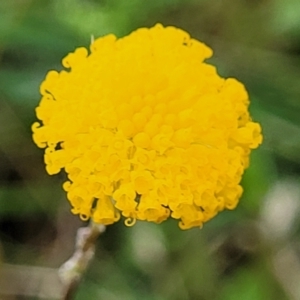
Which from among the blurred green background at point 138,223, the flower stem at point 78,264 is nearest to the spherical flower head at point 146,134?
the flower stem at point 78,264

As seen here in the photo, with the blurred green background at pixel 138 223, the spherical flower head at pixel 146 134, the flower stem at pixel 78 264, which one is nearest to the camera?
the spherical flower head at pixel 146 134

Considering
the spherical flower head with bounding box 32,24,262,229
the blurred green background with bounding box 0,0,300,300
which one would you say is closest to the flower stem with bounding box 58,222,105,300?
the spherical flower head with bounding box 32,24,262,229

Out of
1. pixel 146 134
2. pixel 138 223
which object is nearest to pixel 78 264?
pixel 146 134

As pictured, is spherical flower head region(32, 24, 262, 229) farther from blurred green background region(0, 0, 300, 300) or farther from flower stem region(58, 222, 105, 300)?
blurred green background region(0, 0, 300, 300)

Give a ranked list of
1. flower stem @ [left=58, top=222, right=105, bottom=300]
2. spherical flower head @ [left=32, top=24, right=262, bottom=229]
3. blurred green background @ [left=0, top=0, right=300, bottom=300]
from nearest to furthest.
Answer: spherical flower head @ [left=32, top=24, right=262, bottom=229], flower stem @ [left=58, top=222, right=105, bottom=300], blurred green background @ [left=0, top=0, right=300, bottom=300]

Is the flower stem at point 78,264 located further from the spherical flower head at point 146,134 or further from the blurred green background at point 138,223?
the blurred green background at point 138,223

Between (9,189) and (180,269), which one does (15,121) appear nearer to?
(9,189)

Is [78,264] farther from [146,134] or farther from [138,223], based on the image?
[138,223]
